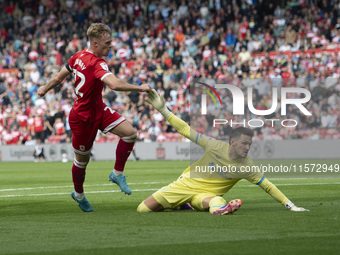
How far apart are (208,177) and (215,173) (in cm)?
11

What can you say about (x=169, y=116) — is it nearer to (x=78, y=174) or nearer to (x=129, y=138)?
(x=129, y=138)

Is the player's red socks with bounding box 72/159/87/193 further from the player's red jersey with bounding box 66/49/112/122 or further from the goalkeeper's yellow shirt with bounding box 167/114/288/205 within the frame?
the goalkeeper's yellow shirt with bounding box 167/114/288/205

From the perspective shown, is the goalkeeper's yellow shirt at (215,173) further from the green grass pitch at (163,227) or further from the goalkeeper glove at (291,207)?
the green grass pitch at (163,227)

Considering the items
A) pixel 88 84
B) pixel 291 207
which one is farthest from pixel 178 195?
pixel 88 84

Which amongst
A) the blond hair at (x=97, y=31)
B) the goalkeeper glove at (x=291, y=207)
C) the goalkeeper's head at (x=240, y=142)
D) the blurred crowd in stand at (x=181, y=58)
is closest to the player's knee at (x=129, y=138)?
the blond hair at (x=97, y=31)

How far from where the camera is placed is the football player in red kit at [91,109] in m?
9.70

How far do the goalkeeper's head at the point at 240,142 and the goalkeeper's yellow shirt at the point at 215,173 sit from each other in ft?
0.39

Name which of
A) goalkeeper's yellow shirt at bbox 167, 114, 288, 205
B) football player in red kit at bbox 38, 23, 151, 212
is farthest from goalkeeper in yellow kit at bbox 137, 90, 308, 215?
football player in red kit at bbox 38, 23, 151, 212

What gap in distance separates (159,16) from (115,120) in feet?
85.5

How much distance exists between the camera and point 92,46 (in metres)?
9.82

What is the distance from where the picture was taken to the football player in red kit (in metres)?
9.70

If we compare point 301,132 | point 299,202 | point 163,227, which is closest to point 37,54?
point 301,132

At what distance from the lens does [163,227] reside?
7.96 m

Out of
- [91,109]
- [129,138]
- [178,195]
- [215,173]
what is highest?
[91,109]
